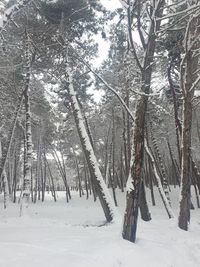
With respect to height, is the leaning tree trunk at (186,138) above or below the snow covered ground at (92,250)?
above

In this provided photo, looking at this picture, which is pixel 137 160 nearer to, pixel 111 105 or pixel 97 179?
pixel 97 179

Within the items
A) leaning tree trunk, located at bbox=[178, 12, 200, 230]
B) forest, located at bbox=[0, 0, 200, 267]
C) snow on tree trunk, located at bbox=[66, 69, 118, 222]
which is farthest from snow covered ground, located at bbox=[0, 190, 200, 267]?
snow on tree trunk, located at bbox=[66, 69, 118, 222]

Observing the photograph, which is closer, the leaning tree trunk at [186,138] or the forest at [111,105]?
the forest at [111,105]

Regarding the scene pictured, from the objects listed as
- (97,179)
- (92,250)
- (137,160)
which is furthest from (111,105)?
(92,250)

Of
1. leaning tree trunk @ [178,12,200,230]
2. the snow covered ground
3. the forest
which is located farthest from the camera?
leaning tree trunk @ [178,12,200,230]

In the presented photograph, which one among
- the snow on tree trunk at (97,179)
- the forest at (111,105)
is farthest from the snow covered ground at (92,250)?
the snow on tree trunk at (97,179)

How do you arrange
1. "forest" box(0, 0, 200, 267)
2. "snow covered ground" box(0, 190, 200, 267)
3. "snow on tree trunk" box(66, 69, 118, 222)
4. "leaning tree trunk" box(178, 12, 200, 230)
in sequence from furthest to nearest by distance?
1. "snow on tree trunk" box(66, 69, 118, 222)
2. "leaning tree trunk" box(178, 12, 200, 230)
3. "forest" box(0, 0, 200, 267)
4. "snow covered ground" box(0, 190, 200, 267)

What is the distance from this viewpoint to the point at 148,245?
8.38 meters

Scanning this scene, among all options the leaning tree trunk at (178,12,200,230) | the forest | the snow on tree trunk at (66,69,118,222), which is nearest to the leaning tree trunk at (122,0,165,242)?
the forest

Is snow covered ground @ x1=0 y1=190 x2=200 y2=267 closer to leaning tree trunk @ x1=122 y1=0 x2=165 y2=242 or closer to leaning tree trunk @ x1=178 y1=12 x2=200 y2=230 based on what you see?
leaning tree trunk @ x1=122 y1=0 x2=165 y2=242

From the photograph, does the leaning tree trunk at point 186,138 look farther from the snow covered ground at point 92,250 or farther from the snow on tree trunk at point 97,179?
the snow on tree trunk at point 97,179

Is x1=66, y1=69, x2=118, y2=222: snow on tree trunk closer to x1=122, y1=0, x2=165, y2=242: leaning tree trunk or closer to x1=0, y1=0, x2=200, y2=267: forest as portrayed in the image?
x1=0, y1=0, x2=200, y2=267: forest

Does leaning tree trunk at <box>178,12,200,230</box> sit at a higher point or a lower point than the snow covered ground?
higher

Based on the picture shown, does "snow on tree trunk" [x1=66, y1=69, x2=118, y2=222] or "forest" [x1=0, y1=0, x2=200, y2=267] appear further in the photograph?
"snow on tree trunk" [x1=66, y1=69, x2=118, y2=222]
